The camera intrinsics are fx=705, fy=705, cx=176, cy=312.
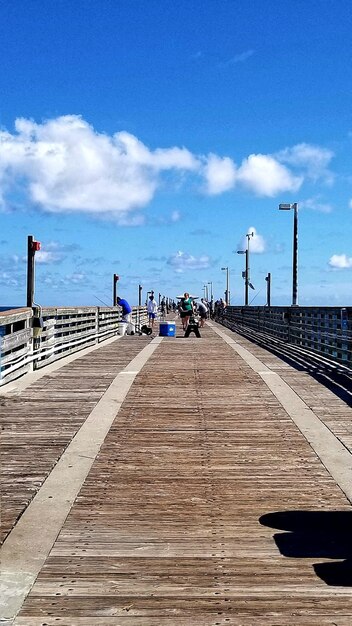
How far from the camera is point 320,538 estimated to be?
199 inches

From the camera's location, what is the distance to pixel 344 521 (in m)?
5.44

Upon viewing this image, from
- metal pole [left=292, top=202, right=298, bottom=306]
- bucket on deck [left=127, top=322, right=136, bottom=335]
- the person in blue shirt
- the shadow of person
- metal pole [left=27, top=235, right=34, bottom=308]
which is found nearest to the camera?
the shadow of person

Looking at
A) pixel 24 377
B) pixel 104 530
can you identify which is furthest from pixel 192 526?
pixel 24 377

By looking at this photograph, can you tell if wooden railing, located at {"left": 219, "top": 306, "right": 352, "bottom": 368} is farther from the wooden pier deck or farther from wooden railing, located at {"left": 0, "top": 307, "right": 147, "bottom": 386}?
wooden railing, located at {"left": 0, "top": 307, "right": 147, "bottom": 386}

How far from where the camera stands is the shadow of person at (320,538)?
447 cm

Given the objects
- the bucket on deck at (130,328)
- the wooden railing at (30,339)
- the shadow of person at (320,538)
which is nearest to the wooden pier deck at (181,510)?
the shadow of person at (320,538)

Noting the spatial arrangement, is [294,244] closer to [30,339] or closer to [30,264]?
[30,264]

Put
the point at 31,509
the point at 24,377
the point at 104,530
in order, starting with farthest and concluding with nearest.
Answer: the point at 24,377
the point at 31,509
the point at 104,530

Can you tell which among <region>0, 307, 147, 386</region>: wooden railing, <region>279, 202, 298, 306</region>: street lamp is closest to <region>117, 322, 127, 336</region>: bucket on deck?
<region>279, 202, 298, 306</region>: street lamp

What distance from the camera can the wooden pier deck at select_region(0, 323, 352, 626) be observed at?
400cm

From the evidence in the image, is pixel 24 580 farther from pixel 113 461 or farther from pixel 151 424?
pixel 151 424

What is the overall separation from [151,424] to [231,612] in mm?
5277

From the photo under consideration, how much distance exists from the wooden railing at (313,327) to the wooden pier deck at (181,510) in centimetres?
458

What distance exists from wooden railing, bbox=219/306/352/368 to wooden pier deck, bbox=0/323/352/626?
4.58 m
